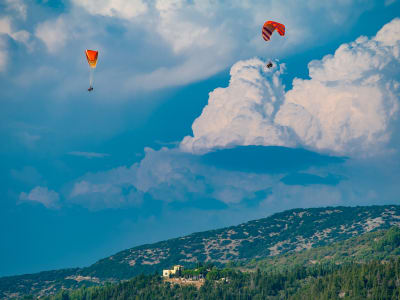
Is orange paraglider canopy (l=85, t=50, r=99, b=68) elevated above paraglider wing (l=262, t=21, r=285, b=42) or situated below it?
below

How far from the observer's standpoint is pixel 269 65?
173625 mm

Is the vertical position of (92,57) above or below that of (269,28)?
below

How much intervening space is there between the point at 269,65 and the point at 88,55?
183 ft

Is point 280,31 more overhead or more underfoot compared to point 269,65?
more overhead

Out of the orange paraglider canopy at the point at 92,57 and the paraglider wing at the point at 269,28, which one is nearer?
the orange paraglider canopy at the point at 92,57

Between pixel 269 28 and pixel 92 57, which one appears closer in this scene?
pixel 92 57

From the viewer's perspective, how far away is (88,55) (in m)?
181

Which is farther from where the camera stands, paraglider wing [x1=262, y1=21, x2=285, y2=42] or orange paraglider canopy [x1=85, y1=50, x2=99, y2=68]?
paraglider wing [x1=262, y1=21, x2=285, y2=42]

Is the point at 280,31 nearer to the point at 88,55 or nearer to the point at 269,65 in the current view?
the point at 269,65

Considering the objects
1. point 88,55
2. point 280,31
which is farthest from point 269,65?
point 88,55

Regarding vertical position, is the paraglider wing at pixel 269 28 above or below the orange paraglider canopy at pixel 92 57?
above
